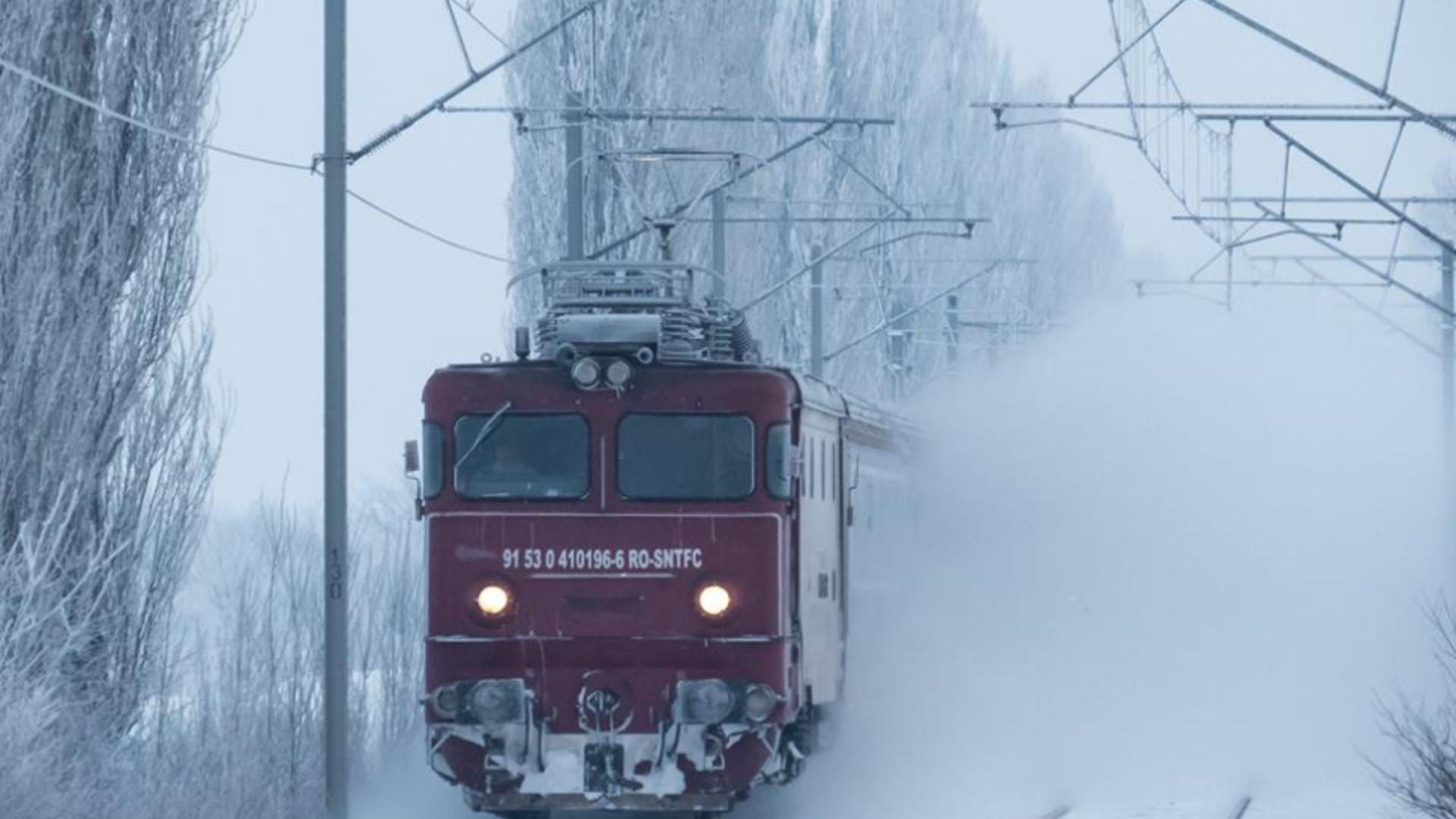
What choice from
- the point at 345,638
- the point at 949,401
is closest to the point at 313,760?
the point at 345,638

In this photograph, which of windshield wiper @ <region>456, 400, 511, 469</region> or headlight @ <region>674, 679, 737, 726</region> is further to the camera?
windshield wiper @ <region>456, 400, 511, 469</region>

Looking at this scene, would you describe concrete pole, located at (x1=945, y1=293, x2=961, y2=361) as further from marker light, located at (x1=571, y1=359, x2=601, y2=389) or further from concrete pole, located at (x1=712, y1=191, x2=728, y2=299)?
marker light, located at (x1=571, y1=359, x2=601, y2=389)

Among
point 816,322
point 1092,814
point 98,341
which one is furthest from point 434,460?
point 816,322

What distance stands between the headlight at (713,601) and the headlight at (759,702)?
49 centimetres

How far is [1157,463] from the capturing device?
4034 centimetres

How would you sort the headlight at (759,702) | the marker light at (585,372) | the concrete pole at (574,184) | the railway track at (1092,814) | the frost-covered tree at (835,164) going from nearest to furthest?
the headlight at (759,702) → the marker light at (585,372) → the railway track at (1092,814) → the concrete pole at (574,184) → the frost-covered tree at (835,164)

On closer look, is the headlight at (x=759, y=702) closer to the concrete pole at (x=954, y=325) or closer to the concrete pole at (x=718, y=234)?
the concrete pole at (x=718, y=234)

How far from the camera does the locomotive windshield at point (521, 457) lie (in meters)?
16.1

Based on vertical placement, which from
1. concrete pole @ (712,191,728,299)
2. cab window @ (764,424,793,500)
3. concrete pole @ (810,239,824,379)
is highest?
concrete pole @ (712,191,728,299)

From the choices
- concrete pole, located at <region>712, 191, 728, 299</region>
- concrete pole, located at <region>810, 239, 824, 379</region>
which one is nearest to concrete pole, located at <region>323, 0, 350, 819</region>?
concrete pole, located at <region>712, 191, 728, 299</region>

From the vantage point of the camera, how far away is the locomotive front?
15.6 meters

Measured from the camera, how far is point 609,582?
1585cm

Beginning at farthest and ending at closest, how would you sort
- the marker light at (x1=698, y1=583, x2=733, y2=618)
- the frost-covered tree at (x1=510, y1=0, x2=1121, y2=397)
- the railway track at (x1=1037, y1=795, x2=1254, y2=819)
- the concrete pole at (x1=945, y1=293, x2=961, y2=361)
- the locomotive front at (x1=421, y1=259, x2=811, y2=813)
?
the concrete pole at (x1=945, y1=293, x2=961, y2=361), the frost-covered tree at (x1=510, y1=0, x2=1121, y2=397), the railway track at (x1=1037, y1=795, x2=1254, y2=819), the marker light at (x1=698, y1=583, x2=733, y2=618), the locomotive front at (x1=421, y1=259, x2=811, y2=813)

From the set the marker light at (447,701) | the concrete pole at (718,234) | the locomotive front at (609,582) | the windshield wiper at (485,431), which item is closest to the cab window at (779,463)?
the locomotive front at (609,582)
